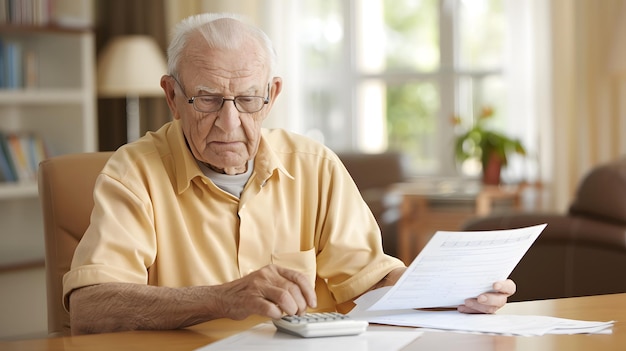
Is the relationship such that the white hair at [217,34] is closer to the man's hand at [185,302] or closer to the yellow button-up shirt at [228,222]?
the yellow button-up shirt at [228,222]

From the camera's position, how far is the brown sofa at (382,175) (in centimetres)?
510

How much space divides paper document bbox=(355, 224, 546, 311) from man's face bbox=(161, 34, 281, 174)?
0.44m

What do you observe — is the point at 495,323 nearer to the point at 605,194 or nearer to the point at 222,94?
the point at 222,94

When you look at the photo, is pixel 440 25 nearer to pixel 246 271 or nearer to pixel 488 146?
pixel 488 146

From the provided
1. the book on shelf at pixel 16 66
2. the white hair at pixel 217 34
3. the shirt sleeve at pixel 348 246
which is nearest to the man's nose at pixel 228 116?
the white hair at pixel 217 34

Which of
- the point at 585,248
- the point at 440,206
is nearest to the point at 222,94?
the point at 585,248

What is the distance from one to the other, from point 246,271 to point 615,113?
364 centimetres

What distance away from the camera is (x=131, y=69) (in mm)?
5355

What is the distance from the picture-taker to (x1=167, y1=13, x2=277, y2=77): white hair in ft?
5.81

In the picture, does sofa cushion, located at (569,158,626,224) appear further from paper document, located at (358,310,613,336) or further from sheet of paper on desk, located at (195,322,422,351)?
sheet of paper on desk, located at (195,322,422,351)

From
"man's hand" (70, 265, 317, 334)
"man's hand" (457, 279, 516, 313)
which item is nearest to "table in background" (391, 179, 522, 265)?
"man's hand" (457, 279, 516, 313)

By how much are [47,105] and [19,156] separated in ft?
1.39

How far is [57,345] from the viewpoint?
4.49ft

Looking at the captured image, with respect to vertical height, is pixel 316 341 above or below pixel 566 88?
below
